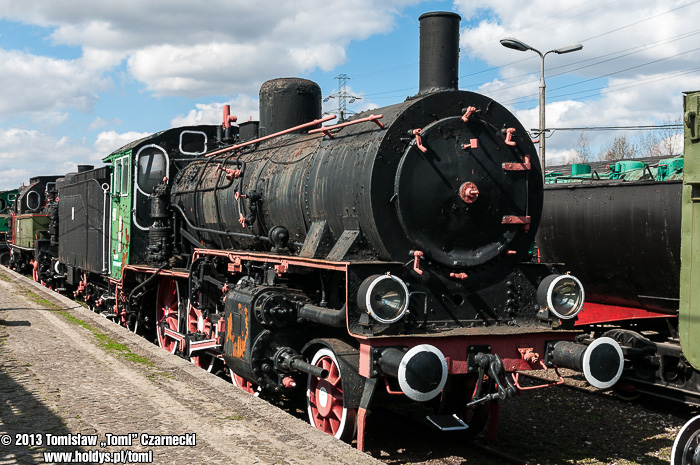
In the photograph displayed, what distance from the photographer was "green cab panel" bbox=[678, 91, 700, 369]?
4.54 m

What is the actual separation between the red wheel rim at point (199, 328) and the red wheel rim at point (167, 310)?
0.67m

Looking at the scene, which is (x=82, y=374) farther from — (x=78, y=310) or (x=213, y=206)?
(x=78, y=310)

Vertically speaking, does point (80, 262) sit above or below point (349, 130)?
below

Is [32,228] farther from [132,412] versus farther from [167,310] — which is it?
[132,412]

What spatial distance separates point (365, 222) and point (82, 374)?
3.84m

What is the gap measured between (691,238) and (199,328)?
255 inches

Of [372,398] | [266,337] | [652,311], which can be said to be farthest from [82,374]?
[652,311]

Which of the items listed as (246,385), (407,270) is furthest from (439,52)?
(246,385)

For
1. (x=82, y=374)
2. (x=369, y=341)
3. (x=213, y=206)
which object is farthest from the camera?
(x=213, y=206)

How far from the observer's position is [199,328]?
362 inches

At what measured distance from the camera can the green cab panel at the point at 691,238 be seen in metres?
4.54

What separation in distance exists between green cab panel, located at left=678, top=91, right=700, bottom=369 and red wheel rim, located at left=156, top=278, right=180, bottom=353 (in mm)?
7350

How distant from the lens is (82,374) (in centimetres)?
742
